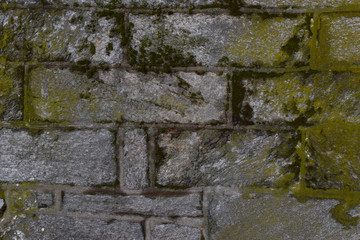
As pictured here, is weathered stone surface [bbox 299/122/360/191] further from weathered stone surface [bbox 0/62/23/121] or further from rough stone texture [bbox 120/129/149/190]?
weathered stone surface [bbox 0/62/23/121]

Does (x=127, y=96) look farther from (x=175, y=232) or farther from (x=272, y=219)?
(x=272, y=219)

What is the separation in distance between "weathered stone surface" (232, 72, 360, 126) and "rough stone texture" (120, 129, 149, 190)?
517 mm

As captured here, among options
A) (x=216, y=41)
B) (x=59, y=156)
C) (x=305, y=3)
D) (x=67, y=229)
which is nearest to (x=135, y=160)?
(x=59, y=156)

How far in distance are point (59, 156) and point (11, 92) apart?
1.40 feet

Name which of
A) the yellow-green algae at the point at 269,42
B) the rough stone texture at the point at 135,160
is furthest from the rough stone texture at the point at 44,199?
the yellow-green algae at the point at 269,42

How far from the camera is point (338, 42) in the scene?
1.36m

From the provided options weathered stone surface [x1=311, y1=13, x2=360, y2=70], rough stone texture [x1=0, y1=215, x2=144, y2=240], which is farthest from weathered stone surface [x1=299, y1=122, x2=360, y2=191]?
rough stone texture [x1=0, y1=215, x2=144, y2=240]

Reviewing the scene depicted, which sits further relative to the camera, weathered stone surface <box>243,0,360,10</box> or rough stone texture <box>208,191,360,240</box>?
rough stone texture <box>208,191,360,240</box>

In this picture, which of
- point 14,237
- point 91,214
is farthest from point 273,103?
point 14,237

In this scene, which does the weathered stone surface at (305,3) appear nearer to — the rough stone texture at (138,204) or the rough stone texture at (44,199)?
the rough stone texture at (138,204)

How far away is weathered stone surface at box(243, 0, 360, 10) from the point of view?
134cm

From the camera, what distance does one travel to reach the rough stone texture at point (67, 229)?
1539 mm

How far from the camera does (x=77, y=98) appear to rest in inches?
57.9

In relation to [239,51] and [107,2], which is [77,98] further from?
[239,51]
